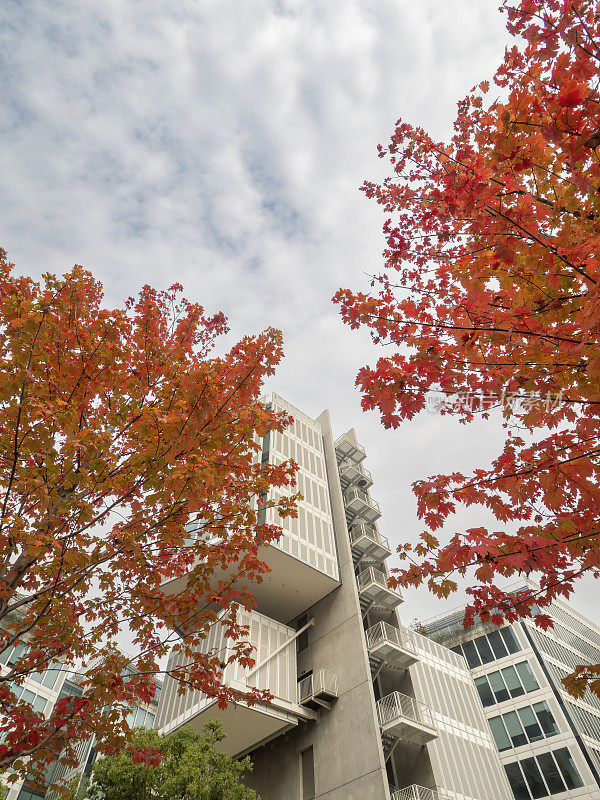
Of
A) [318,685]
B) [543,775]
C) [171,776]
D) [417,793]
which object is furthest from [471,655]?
[171,776]

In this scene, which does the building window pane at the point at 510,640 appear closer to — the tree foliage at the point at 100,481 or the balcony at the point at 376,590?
the balcony at the point at 376,590

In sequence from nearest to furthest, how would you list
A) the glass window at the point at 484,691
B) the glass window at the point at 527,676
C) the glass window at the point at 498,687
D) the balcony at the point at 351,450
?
the glass window at the point at 527,676 < the glass window at the point at 498,687 < the glass window at the point at 484,691 < the balcony at the point at 351,450

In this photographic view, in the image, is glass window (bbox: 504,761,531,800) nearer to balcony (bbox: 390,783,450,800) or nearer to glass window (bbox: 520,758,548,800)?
glass window (bbox: 520,758,548,800)

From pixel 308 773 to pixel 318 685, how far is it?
13.3 feet

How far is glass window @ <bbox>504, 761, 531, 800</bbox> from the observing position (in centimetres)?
2417

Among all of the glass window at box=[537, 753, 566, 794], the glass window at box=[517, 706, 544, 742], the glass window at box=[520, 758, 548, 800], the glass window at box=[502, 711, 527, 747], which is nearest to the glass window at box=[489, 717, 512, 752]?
the glass window at box=[502, 711, 527, 747]

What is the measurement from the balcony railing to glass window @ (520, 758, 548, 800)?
866 centimetres

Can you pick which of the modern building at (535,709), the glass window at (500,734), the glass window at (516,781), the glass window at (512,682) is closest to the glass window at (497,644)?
the modern building at (535,709)

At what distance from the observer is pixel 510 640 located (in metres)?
29.2

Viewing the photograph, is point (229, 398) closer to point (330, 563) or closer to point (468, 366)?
point (468, 366)

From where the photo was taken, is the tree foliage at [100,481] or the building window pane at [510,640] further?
the building window pane at [510,640]

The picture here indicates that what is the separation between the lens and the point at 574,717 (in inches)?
997

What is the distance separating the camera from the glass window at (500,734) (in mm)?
25891

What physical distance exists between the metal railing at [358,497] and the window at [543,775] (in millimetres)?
15059
